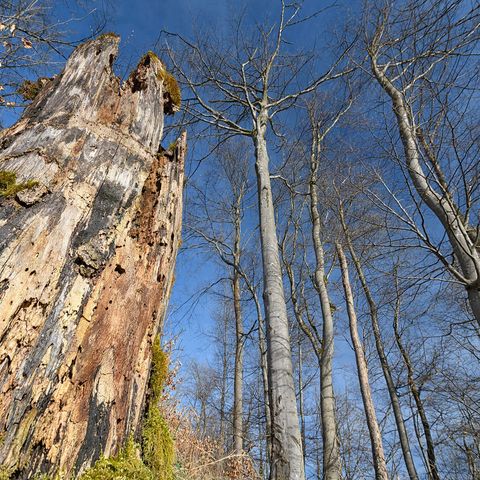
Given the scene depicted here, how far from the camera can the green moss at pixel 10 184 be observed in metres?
1.57

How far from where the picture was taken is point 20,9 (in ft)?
17.2

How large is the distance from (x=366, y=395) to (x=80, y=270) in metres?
8.14

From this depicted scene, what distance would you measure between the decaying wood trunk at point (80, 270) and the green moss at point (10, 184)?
0.03 m

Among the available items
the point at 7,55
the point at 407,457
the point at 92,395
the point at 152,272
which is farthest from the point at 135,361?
the point at 407,457

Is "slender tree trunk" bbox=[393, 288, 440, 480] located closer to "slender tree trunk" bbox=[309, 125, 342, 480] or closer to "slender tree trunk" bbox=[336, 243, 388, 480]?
"slender tree trunk" bbox=[336, 243, 388, 480]

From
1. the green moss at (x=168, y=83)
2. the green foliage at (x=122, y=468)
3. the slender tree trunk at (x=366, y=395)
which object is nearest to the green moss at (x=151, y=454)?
the green foliage at (x=122, y=468)

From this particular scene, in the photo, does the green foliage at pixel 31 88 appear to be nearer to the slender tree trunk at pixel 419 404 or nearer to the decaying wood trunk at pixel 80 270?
the decaying wood trunk at pixel 80 270

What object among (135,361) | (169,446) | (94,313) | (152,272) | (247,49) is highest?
(247,49)

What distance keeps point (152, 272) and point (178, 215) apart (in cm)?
50

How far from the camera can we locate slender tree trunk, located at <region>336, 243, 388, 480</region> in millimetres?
6871

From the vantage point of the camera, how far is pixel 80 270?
1.57 meters

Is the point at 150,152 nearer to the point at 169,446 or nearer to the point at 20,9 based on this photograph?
the point at 169,446

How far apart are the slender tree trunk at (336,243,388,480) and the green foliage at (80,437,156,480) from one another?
23.7 feet

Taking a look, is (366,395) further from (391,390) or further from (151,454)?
(151,454)
